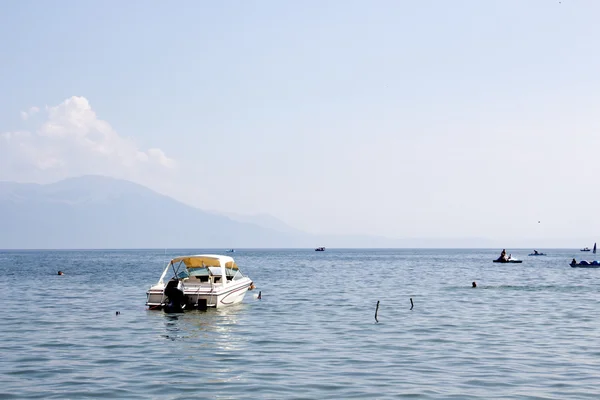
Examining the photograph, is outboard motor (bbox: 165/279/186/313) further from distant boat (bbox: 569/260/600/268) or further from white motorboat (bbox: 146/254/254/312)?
distant boat (bbox: 569/260/600/268)

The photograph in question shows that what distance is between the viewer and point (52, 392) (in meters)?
20.6

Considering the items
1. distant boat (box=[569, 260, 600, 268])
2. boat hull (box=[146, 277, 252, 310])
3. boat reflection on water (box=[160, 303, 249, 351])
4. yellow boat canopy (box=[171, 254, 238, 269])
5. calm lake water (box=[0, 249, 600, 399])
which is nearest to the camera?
calm lake water (box=[0, 249, 600, 399])

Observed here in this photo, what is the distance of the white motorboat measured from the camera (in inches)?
1640

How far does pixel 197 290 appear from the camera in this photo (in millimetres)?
42406

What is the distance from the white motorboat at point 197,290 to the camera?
41.7 metres

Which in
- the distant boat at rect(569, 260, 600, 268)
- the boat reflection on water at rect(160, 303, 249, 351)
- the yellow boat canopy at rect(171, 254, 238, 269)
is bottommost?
the boat reflection on water at rect(160, 303, 249, 351)

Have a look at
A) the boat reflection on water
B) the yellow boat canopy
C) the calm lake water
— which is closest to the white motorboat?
the yellow boat canopy

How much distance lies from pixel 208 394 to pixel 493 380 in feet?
30.8

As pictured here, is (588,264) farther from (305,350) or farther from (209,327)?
(305,350)

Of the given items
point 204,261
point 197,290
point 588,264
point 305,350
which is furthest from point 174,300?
point 588,264

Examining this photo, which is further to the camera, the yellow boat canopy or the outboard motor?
the yellow boat canopy

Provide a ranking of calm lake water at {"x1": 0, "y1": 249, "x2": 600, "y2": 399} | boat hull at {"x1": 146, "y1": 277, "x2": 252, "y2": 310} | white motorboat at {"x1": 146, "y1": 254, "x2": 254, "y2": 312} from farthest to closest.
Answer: boat hull at {"x1": 146, "y1": 277, "x2": 252, "y2": 310}, white motorboat at {"x1": 146, "y1": 254, "x2": 254, "y2": 312}, calm lake water at {"x1": 0, "y1": 249, "x2": 600, "y2": 399}

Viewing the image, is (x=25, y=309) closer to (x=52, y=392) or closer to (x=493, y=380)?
(x=52, y=392)

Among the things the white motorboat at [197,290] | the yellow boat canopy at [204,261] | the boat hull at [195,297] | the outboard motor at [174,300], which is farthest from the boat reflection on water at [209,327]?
the yellow boat canopy at [204,261]
